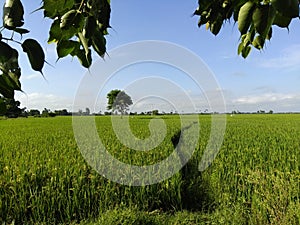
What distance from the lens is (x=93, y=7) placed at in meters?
0.53

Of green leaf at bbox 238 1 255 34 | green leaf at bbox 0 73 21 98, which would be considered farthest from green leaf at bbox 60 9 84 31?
green leaf at bbox 238 1 255 34

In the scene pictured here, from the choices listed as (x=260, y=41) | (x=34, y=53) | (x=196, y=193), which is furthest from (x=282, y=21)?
(x=196, y=193)

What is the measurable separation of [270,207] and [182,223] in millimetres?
941

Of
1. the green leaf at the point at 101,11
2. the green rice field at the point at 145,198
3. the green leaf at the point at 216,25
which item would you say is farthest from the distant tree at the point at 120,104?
the green leaf at the point at 101,11

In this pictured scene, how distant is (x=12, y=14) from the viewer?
472 millimetres

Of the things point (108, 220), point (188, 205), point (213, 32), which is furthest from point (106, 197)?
point (213, 32)

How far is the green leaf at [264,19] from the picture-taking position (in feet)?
1.47

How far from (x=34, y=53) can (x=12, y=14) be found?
66 millimetres

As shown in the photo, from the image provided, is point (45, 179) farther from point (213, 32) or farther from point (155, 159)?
point (213, 32)

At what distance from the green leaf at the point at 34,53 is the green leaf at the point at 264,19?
334 mm

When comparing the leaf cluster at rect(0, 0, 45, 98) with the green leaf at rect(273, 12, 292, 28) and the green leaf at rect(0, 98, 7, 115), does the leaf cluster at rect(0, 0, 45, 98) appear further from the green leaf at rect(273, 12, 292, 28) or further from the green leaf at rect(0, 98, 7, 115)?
the green leaf at rect(273, 12, 292, 28)

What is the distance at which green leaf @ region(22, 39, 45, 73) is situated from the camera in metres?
0.50

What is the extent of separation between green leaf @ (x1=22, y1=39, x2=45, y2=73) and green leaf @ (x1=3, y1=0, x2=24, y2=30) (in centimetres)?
4

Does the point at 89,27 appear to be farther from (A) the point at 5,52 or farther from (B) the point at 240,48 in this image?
(B) the point at 240,48
